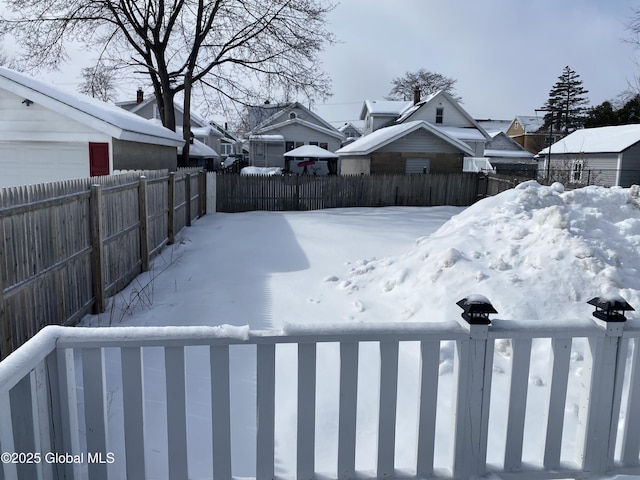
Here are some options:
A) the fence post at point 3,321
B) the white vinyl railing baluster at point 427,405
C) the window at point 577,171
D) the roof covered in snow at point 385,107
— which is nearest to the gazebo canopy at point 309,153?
the roof covered in snow at point 385,107

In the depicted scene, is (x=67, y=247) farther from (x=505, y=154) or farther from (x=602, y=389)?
(x=505, y=154)

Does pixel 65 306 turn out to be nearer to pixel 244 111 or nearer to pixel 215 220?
pixel 215 220

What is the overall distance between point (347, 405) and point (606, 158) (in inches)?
1387

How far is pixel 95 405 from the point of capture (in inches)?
89.6

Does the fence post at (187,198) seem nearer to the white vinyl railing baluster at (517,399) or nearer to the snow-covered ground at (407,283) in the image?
the snow-covered ground at (407,283)

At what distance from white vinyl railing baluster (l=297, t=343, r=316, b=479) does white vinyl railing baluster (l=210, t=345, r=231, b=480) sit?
1.12 feet

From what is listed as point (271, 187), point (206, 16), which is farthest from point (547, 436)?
point (206, 16)

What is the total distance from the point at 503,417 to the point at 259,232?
936 cm

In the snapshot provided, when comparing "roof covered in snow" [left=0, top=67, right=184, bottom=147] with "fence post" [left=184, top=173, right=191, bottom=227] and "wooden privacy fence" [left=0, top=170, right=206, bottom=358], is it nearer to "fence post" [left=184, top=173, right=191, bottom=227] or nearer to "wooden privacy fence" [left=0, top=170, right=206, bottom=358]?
A: "fence post" [left=184, top=173, right=191, bottom=227]

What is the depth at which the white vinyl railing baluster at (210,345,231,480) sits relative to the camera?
2.30 m

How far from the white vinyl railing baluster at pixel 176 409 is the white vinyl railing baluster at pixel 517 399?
1599mm

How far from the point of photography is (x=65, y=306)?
Result: 530 cm

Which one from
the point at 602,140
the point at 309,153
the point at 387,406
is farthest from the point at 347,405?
the point at 602,140

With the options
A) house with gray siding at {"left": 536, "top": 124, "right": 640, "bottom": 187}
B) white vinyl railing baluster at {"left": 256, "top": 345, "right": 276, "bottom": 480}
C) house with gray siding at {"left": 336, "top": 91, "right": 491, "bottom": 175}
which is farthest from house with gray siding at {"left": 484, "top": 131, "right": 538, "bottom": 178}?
white vinyl railing baluster at {"left": 256, "top": 345, "right": 276, "bottom": 480}
